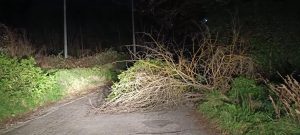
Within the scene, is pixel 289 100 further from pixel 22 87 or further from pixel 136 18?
pixel 136 18

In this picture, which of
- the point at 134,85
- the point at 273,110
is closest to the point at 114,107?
the point at 134,85

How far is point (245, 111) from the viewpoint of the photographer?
8.59 metres

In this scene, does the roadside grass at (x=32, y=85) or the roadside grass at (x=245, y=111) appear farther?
the roadside grass at (x=32, y=85)

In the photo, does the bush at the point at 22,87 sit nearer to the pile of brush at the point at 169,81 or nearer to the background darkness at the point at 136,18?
the pile of brush at the point at 169,81

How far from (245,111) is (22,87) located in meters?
6.72

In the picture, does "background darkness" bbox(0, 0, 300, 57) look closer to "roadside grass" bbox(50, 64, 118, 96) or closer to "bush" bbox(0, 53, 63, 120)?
"roadside grass" bbox(50, 64, 118, 96)

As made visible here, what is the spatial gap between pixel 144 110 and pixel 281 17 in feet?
23.4

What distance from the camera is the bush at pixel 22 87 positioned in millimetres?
11828

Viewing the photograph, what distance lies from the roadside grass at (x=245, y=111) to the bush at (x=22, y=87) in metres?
4.91

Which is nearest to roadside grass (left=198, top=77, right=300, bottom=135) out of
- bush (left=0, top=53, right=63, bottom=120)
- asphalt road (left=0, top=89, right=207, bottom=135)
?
asphalt road (left=0, top=89, right=207, bottom=135)

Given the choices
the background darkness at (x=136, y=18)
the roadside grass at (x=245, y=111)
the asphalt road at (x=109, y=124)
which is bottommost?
the asphalt road at (x=109, y=124)

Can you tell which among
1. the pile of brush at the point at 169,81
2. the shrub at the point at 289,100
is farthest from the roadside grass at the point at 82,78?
the shrub at the point at 289,100

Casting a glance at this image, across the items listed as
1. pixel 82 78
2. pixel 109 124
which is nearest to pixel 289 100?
pixel 109 124

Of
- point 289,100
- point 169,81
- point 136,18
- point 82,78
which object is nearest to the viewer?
point 289,100
